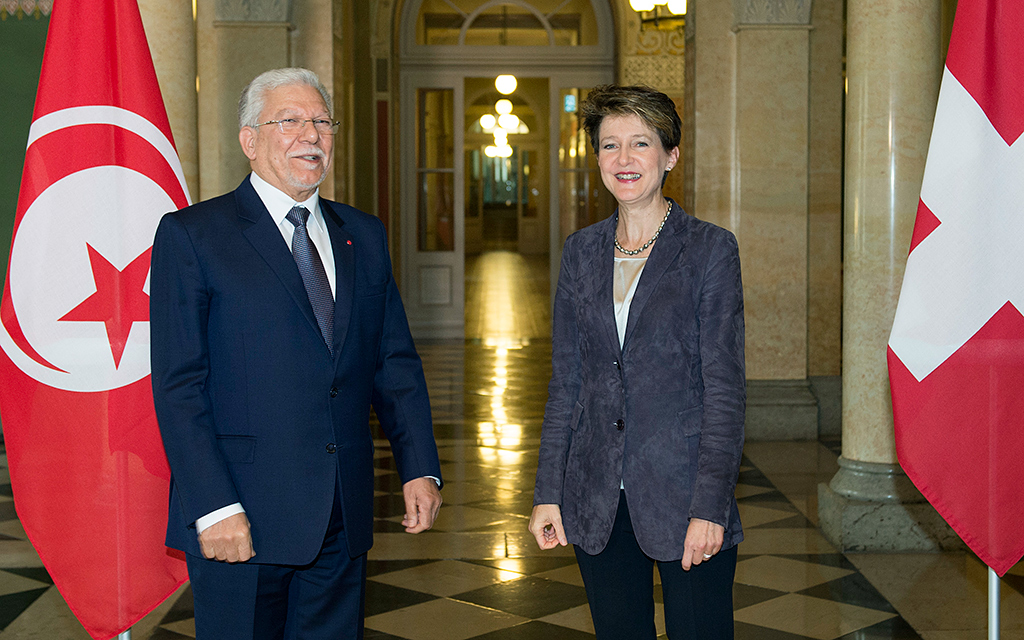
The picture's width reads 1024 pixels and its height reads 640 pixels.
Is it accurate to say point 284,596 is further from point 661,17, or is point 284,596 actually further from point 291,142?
point 661,17

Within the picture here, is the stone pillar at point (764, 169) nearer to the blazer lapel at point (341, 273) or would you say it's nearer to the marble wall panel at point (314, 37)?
the marble wall panel at point (314, 37)

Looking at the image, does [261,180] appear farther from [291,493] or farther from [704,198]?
[704,198]

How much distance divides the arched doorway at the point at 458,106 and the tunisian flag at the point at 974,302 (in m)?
9.77

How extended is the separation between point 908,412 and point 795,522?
247 centimetres

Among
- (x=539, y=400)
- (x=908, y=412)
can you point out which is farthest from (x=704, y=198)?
(x=908, y=412)

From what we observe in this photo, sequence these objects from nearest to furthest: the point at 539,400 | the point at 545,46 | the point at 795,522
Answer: the point at 795,522, the point at 539,400, the point at 545,46

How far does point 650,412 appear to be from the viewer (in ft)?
7.33

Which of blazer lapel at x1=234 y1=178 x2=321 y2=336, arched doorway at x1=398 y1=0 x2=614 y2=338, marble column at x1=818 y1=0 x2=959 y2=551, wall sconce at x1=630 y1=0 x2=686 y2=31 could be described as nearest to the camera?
blazer lapel at x1=234 y1=178 x2=321 y2=336

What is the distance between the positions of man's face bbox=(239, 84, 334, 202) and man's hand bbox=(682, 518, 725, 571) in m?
1.04

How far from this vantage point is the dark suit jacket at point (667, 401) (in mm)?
2176

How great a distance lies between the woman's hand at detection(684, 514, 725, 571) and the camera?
213cm

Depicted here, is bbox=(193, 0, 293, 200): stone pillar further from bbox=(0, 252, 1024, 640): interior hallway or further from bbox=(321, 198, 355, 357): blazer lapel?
→ bbox=(321, 198, 355, 357): blazer lapel

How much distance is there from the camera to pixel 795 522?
17.5 feet

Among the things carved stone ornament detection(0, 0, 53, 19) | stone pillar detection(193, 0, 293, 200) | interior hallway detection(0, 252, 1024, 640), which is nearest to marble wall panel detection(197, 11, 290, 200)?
stone pillar detection(193, 0, 293, 200)
